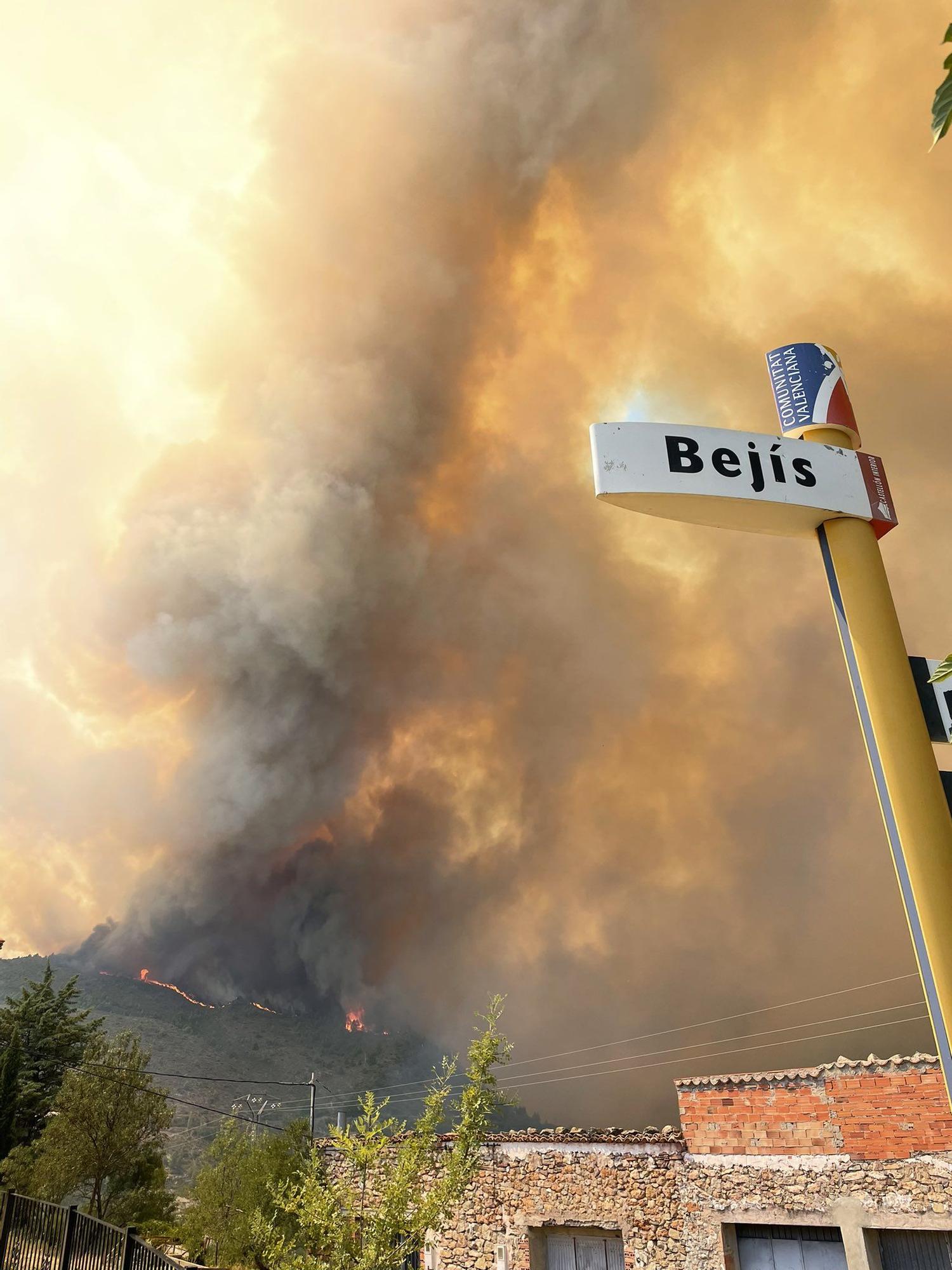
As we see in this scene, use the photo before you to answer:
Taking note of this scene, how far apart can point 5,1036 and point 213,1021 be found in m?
130

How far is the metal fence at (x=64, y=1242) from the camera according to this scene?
9.48 meters

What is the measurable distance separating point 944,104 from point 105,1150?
1234 inches

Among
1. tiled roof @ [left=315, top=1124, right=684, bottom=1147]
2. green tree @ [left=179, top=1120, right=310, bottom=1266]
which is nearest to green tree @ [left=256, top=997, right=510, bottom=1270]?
tiled roof @ [left=315, top=1124, right=684, bottom=1147]

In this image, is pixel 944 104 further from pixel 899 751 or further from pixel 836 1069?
pixel 836 1069

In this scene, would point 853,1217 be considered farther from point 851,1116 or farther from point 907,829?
point 907,829

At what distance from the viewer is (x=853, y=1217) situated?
37.8 ft

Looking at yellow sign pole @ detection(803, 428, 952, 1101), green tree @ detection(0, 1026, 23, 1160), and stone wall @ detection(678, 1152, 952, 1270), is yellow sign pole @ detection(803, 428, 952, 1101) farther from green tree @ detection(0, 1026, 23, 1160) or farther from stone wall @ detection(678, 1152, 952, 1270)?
green tree @ detection(0, 1026, 23, 1160)

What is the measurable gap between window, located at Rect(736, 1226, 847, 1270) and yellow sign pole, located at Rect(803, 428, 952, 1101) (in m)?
12.4

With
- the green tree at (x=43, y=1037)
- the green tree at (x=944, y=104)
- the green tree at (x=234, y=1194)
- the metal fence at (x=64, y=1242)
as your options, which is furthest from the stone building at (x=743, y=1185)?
the green tree at (x=43, y=1037)

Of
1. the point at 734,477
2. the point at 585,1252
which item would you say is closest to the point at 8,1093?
the point at 585,1252

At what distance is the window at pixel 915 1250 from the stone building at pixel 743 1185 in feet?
0.05

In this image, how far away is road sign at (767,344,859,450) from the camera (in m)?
3.81

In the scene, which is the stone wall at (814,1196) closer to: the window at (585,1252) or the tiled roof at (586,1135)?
the tiled roof at (586,1135)

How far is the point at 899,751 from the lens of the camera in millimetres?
3018
